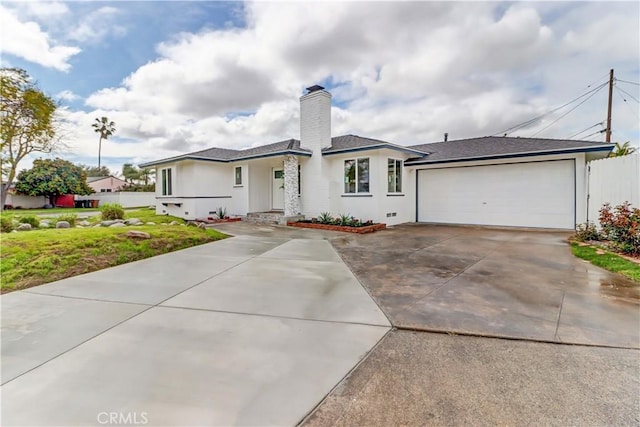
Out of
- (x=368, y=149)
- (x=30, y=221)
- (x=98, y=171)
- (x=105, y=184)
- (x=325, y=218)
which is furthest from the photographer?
(x=98, y=171)

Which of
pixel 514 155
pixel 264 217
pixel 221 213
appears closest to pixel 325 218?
pixel 264 217

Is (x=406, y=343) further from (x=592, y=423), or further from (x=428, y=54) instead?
(x=428, y=54)

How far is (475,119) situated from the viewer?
19.7 meters

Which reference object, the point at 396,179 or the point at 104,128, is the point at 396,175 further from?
the point at 104,128

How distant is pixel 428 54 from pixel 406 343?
10.9 meters

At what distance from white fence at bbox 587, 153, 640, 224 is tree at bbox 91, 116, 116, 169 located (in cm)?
5457

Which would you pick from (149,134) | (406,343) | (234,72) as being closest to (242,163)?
(234,72)

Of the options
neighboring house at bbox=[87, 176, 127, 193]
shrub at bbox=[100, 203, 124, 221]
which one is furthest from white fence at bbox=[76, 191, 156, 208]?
shrub at bbox=[100, 203, 124, 221]

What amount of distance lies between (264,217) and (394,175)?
6253mm

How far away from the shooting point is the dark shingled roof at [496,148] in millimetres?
10097

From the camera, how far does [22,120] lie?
11.2 m

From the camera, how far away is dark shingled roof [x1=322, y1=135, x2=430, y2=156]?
11.3 m

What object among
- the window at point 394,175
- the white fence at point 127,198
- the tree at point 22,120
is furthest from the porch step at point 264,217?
the white fence at point 127,198

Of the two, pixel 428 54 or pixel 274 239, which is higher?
pixel 428 54
